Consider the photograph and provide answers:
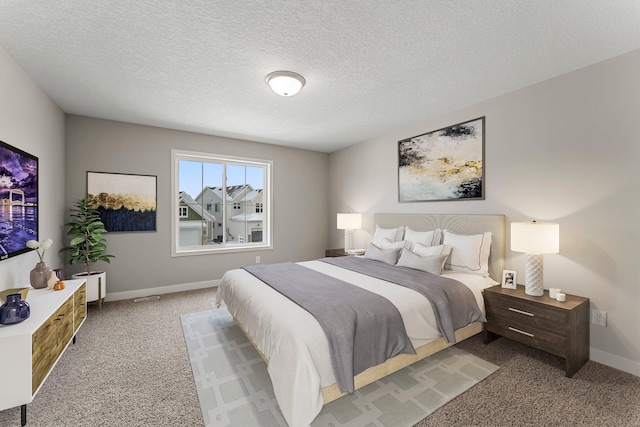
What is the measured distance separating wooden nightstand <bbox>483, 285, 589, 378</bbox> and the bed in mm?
149

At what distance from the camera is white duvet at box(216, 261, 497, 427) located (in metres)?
1.57

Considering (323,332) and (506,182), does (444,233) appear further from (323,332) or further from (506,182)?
(323,332)

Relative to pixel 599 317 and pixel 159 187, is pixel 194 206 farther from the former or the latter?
pixel 599 317

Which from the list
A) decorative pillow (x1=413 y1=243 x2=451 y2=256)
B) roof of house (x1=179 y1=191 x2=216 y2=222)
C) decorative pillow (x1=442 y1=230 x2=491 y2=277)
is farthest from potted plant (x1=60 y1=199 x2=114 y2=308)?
decorative pillow (x1=442 y1=230 x2=491 y2=277)

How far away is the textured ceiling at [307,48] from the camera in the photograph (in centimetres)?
178

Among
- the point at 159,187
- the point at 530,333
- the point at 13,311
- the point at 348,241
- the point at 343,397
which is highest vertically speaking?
the point at 159,187

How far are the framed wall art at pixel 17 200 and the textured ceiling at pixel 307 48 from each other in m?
0.87

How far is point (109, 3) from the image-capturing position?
5.63 feet

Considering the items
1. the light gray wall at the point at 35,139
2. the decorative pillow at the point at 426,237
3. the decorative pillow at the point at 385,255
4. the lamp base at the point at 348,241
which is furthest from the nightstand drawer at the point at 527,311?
the light gray wall at the point at 35,139

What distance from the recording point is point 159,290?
4258mm

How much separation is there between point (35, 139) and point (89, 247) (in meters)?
1.40

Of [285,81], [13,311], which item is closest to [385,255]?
[285,81]

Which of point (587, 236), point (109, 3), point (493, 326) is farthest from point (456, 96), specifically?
point (109, 3)

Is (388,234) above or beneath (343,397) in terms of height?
above
